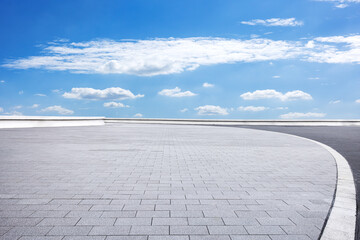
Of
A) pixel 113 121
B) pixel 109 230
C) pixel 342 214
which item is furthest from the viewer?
pixel 113 121

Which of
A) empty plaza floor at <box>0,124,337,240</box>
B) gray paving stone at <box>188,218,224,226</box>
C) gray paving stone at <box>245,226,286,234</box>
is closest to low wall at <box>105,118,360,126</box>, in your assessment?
empty plaza floor at <box>0,124,337,240</box>

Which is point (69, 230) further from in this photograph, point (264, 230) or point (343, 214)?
point (343, 214)

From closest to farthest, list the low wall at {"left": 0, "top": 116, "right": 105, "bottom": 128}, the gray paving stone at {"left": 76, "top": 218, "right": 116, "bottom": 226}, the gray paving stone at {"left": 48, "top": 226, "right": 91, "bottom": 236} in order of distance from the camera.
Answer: the gray paving stone at {"left": 48, "top": 226, "right": 91, "bottom": 236} < the gray paving stone at {"left": 76, "top": 218, "right": 116, "bottom": 226} < the low wall at {"left": 0, "top": 116, "right": 105, "bottom": 128}

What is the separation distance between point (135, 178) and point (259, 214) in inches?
109

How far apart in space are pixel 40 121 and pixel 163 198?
22.1 metres

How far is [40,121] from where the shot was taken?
22984 mm

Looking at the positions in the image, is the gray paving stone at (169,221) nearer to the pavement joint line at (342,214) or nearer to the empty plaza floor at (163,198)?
the empty plaza floor at (163,198)

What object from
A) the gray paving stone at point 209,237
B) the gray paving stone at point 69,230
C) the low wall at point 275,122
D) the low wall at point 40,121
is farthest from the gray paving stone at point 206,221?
the low wall at point 275,122

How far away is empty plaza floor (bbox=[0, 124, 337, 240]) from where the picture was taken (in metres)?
3.18

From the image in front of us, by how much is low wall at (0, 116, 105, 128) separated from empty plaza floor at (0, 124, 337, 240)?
1574cm

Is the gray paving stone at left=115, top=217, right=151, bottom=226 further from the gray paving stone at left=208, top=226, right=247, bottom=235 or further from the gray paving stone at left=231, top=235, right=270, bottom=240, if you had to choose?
the gray paving stone at left=231, top=235, right=270, bottom=240

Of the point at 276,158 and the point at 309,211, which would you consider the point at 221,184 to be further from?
the point at 276,158

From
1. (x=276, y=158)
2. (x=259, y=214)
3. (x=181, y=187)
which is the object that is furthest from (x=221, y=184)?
(x=276, y=158)

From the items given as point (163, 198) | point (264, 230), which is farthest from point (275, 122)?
point (264, 230)
